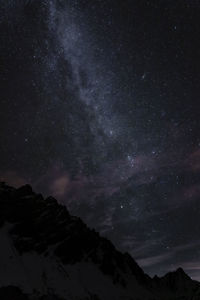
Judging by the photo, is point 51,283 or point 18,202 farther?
point 18,202

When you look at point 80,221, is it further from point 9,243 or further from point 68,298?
point 68,298

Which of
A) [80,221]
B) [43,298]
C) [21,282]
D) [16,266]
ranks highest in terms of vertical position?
[80,221]

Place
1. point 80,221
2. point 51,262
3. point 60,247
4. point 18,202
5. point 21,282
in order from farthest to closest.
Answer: point 80,221
point 18,202
point 60,247
point 51,262
point 21,282

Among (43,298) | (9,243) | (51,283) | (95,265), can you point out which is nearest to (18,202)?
(9,243)

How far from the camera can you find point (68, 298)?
85.8m

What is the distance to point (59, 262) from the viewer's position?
Answer: 361 feet

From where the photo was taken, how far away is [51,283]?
91375 millimetres

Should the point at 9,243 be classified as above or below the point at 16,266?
above

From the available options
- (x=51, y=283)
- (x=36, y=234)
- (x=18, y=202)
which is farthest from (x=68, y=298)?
(x=18, y=202)

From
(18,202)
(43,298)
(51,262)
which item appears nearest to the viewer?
(43,298)

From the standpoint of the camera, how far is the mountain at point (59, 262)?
293 ft

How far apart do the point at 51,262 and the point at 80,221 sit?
1480 inches

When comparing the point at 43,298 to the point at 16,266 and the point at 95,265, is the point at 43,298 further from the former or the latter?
the point at 95,265

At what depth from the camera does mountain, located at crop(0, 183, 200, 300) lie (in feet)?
293
